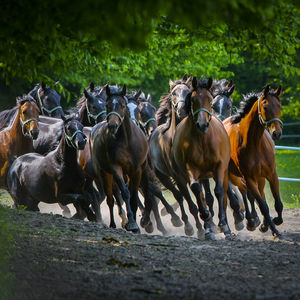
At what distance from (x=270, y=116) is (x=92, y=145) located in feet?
10.0

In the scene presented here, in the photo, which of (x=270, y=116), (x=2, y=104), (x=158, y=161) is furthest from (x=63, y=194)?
(x=2, y=104)

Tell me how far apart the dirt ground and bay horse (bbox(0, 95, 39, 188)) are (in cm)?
294

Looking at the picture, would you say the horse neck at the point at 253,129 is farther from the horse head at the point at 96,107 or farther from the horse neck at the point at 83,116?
the horse neck at the point at 83,116

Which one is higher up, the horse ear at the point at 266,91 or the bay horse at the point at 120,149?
the horse ear at the point at 266,91

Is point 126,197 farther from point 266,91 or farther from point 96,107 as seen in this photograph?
point 96,107

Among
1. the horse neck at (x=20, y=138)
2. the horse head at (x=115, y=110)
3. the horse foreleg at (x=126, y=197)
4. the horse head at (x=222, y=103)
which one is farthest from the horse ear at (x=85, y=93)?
the horse head at (x=222, y=103)

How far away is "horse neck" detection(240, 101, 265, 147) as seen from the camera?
10953 mm

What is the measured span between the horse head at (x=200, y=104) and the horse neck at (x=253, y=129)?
3.04 ft

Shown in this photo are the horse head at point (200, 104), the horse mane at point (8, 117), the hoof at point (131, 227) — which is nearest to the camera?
the horse head at point (200, 104)

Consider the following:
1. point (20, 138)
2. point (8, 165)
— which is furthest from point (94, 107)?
point (8, 165)

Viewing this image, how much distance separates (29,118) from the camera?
13219 mm

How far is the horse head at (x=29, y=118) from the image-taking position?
42.9ft

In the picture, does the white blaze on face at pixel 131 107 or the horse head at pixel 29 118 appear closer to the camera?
the white blaze on face at pixel 131 107

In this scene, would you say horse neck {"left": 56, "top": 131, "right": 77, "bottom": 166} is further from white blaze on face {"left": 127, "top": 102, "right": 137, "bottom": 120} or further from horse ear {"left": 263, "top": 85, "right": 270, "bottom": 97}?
horse ear {"left": 263, "top": 85, "right": 270, "bottom": 97}
